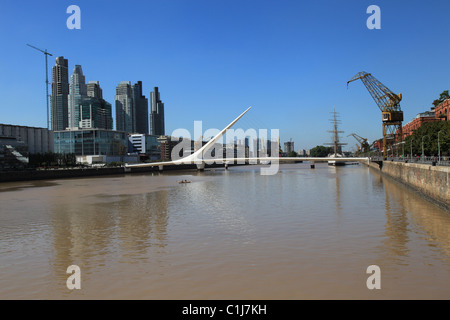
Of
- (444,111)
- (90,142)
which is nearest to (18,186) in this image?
(444,111)

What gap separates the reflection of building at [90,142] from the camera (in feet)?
398

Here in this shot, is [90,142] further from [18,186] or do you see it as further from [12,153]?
[18,186]

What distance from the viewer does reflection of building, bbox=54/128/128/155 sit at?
121 metres

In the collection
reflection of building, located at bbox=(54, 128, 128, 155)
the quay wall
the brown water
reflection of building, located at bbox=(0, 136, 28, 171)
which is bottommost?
the brown water

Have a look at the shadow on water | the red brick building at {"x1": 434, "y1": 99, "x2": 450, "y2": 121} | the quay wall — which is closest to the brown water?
the quay wall

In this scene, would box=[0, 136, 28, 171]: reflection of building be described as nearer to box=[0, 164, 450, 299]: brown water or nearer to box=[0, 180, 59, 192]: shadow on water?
box=[0, 180, 59, 192]: shadow on water

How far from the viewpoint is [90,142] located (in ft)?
399

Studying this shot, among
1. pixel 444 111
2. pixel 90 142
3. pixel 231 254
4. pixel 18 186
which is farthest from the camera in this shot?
pixel 90 142

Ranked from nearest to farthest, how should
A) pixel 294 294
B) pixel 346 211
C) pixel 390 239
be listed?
pixel 294 294 → pixel 390 239 → pixel 346 211

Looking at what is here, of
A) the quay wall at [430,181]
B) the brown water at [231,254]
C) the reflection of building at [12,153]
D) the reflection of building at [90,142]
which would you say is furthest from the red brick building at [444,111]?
the reflection of building at [90,142]

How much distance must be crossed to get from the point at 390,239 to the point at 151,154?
5931 inches
